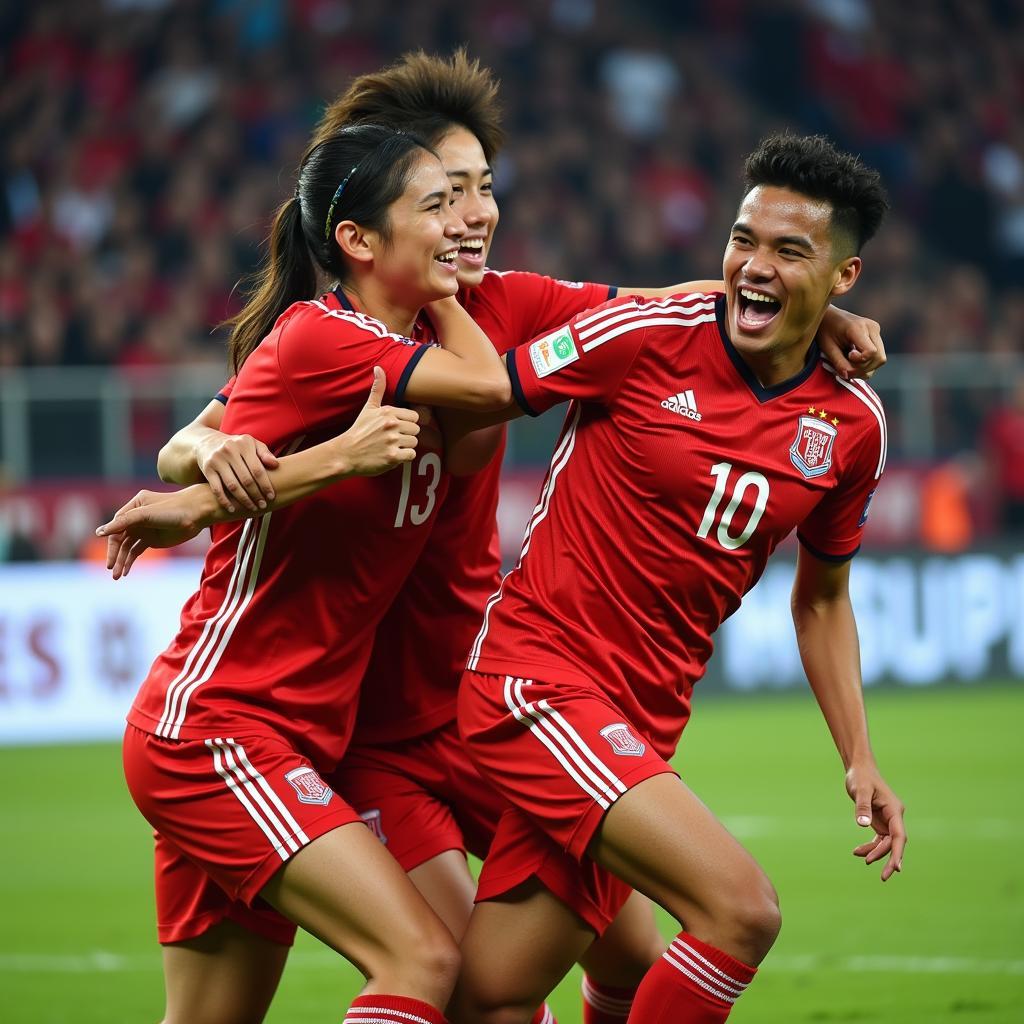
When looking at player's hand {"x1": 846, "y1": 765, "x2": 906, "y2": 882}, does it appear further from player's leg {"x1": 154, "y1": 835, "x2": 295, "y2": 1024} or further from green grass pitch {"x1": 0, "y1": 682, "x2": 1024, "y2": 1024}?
green grass pitch {"x1": 0, "y1": 682, "x2": 1024, "y2": 1024}

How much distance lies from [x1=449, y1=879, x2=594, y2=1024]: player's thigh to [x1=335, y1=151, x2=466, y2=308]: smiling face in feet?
4.45

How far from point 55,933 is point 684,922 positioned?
13.5 feet

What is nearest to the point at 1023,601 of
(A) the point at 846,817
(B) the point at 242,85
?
(A) the point at 846,817

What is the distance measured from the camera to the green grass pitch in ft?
19.4

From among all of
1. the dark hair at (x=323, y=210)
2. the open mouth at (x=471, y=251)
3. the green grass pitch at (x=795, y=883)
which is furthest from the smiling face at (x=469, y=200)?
the green grass pitch at (x=795, y=883)

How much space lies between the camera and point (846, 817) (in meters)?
9.25

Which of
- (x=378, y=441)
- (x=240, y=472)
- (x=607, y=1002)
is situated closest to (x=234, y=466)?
(x=240, y=472)

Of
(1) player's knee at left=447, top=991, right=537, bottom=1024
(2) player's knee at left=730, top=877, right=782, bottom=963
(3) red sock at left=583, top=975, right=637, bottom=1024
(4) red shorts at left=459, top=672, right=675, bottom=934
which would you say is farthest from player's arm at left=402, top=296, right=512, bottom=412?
(3) red sock at left=583, top=975, right=637, bottom=1024

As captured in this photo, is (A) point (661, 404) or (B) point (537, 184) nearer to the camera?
(A) point (661, 404)

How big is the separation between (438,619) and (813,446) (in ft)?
3.31

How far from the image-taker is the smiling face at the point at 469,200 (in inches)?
172

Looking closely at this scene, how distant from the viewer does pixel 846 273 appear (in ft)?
13.8

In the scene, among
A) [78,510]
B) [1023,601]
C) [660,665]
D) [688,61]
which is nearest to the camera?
[660,665]

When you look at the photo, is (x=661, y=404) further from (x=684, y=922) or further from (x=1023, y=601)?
(x=1023, y=601)
